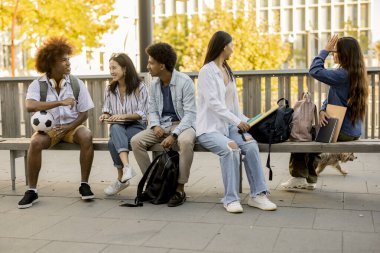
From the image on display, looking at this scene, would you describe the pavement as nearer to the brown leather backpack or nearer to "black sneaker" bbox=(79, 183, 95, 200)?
"black sneaker" bbox=(79, 183, 95, 200)

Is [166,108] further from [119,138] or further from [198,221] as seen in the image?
[198,221]

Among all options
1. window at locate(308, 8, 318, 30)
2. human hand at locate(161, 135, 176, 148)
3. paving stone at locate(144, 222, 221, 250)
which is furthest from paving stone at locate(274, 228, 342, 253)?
window at locate(308, 8, 318, 30)

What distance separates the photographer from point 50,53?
6.55m

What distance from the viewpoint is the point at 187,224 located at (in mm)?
5301

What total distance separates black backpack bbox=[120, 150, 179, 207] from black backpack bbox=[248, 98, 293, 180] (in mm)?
842

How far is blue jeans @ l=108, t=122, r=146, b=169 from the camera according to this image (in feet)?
21.2

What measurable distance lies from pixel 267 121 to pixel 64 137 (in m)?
2.23

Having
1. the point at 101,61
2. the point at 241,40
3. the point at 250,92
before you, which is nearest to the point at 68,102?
the point at 250,92

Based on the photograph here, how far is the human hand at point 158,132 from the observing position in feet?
20.7

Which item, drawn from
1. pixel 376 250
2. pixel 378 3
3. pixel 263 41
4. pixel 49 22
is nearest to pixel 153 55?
pixel 376 250

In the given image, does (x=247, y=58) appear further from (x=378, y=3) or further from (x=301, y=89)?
(x=378, y=3)

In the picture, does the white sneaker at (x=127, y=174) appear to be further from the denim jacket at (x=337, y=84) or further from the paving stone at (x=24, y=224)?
the denim jacket at (x=337, y=84)

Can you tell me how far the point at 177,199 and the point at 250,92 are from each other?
356 centimetres

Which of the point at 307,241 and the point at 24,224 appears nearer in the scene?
the point at 307,241
